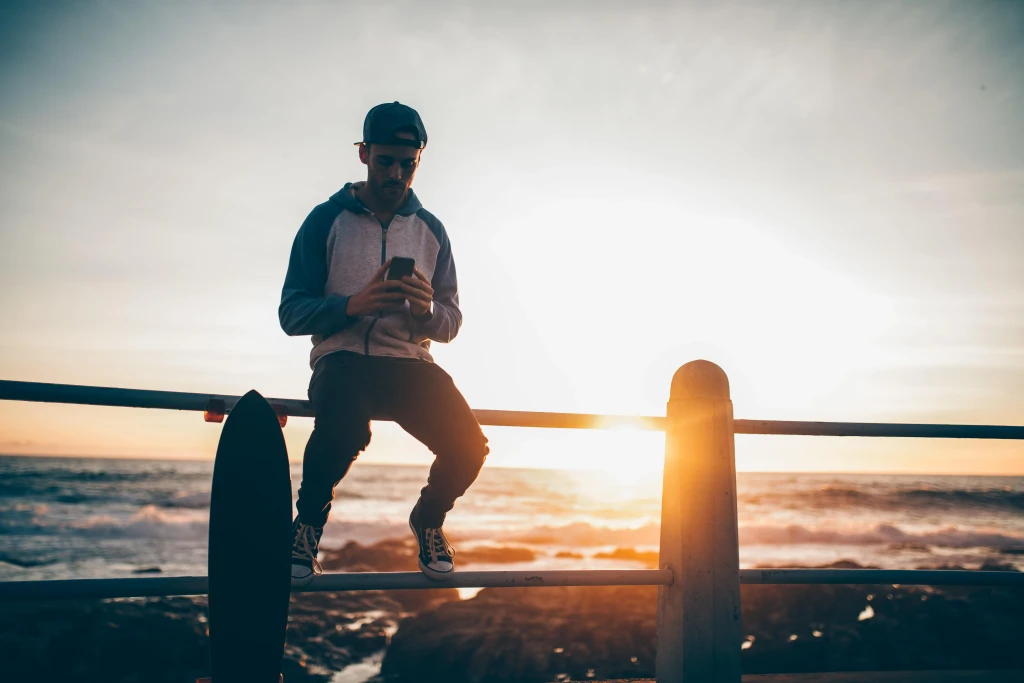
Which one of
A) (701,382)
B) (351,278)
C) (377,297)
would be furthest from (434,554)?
(701,382)

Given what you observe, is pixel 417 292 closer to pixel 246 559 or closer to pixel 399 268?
pixel 399 268

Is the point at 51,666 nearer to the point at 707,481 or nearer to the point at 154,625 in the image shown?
the point at 154,625

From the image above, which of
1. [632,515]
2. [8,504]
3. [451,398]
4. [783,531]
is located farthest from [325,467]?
[8,504]

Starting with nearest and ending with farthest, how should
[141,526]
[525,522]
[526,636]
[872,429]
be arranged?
[872,429]
[526,636]
[141,526]
[525,522]

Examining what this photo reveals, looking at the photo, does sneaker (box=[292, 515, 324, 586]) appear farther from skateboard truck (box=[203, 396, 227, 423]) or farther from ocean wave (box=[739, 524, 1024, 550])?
ocean wave (box=[739, 524, 1024, 550])

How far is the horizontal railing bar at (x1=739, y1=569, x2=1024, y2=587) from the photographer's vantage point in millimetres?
2338

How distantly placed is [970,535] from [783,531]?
24.0 ft

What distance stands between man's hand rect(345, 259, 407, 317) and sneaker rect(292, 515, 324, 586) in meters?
0.70

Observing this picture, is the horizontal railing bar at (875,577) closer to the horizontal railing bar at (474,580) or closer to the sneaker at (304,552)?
the horizontal railing bar at (474,580)

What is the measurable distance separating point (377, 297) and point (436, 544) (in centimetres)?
86

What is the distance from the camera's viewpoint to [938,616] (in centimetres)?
753

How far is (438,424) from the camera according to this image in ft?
7.33

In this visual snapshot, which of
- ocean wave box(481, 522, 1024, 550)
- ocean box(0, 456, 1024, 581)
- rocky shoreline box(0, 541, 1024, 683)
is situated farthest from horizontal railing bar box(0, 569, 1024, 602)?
ocean wave box(481, 522, 1024, 550)

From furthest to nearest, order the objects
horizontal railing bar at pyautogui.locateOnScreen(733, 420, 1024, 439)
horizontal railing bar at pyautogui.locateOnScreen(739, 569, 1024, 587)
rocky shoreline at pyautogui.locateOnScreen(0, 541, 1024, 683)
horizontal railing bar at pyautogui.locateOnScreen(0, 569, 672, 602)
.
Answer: rocky shoreline at pyautogui.locateOnScreen(0, 541, 1024, 683)
horizontal railing bar at pyautogui.locateOnScreen(733, 420, 1024, 439)
horizontal railing bar at pyautogui.locateOnScreen(739, 569, 1024, 587)
horizontal railing bar at pyautogui.locateOnScreen(0, 569, 672, 602)
